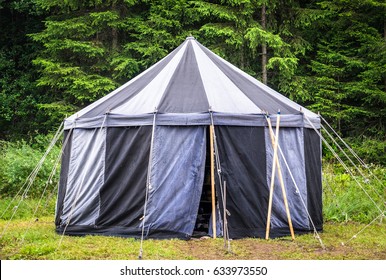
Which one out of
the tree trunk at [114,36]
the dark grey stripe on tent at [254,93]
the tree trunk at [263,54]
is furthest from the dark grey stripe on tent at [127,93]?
the tree trunk at [114,36]

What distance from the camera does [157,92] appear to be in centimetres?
814

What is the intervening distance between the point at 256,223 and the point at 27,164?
610 centimetres

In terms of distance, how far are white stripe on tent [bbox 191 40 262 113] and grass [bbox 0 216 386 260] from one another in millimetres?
1869

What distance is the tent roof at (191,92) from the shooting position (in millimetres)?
7805

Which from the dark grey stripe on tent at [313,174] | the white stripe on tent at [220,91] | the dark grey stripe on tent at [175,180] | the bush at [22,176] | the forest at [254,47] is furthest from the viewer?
the forest at [254,47]

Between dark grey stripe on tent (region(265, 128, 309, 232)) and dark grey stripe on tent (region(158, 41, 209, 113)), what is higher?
dark grey stripe on tent (region(158, 41, 209, 113))

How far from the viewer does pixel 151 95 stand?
8.11m

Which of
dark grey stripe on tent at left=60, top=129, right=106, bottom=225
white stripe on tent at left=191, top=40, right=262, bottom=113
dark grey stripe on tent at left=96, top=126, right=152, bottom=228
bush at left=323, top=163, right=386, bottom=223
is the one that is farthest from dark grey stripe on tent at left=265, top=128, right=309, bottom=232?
dark grey stripe on tent at left=60, top=129, right=106, bottom=225

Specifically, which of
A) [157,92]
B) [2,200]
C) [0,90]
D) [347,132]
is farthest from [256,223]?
[0,90]

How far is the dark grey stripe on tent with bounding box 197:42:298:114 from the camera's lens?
322 inches

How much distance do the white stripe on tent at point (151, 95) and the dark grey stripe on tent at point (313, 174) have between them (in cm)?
228

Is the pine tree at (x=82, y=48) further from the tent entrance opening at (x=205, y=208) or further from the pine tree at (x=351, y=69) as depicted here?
the tent entrance opening at (x=205, y=208)

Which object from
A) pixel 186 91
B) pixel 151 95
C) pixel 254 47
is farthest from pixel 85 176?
pixel 254 47

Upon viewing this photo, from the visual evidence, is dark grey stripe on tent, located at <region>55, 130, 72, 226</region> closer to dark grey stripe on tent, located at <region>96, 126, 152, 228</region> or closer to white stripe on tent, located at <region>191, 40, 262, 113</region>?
dark grey stripe on tent, located at <region>96, 126, 152, 228</region>
